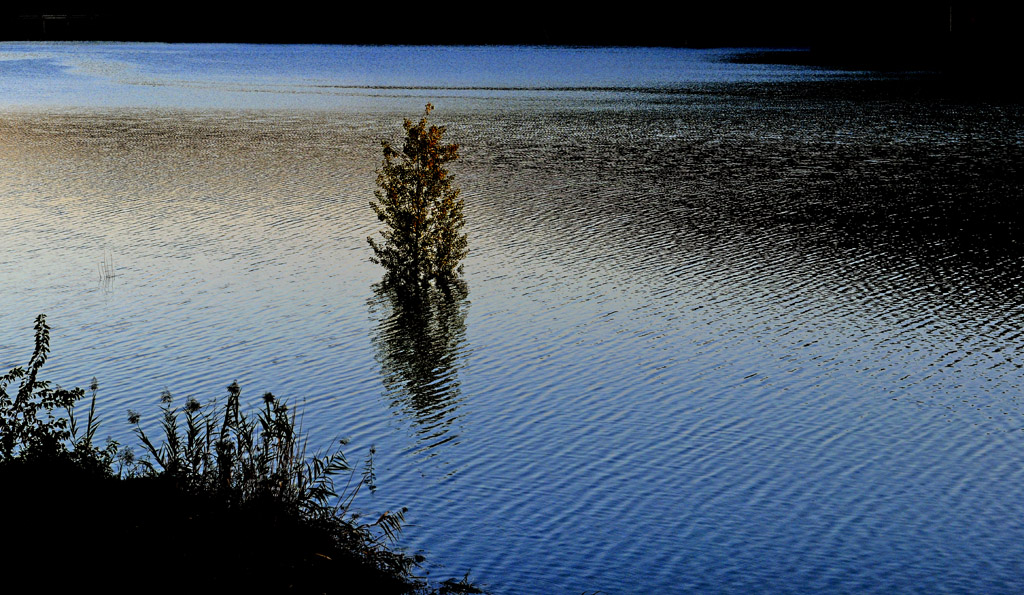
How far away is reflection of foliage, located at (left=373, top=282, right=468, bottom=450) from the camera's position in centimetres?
2097

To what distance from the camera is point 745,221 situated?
38.2 metres

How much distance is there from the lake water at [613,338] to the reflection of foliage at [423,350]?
0.09 meters

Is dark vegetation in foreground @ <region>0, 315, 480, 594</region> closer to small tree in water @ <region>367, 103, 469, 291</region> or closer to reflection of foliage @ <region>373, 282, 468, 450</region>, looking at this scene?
reflection of foliage @ <region>373, 282, 468, 450</region>

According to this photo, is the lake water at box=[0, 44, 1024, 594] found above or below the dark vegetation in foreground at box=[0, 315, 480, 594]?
below

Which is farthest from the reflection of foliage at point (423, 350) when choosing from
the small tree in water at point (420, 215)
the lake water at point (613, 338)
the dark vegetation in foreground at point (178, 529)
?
the dark vegetation in foreground at point (178, 529)

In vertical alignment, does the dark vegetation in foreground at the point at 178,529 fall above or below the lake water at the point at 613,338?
above

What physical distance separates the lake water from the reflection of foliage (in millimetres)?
90

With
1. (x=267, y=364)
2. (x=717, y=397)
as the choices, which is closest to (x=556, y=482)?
(x=717, y=397)

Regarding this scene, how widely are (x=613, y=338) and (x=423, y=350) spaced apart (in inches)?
147

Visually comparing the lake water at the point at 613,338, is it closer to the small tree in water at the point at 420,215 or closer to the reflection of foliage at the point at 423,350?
the reflection of foliage at the point at 423,350

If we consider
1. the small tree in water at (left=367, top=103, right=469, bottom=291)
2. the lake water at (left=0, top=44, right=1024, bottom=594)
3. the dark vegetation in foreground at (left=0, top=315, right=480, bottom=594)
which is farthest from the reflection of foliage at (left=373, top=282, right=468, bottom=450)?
the dark vegetation in foreground at (left=0, top=315, right=480, bottom=594)

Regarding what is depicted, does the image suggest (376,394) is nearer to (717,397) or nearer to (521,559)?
(717,397)

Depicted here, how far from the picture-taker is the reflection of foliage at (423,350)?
2097 centimetres

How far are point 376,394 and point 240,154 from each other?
3644 cm
